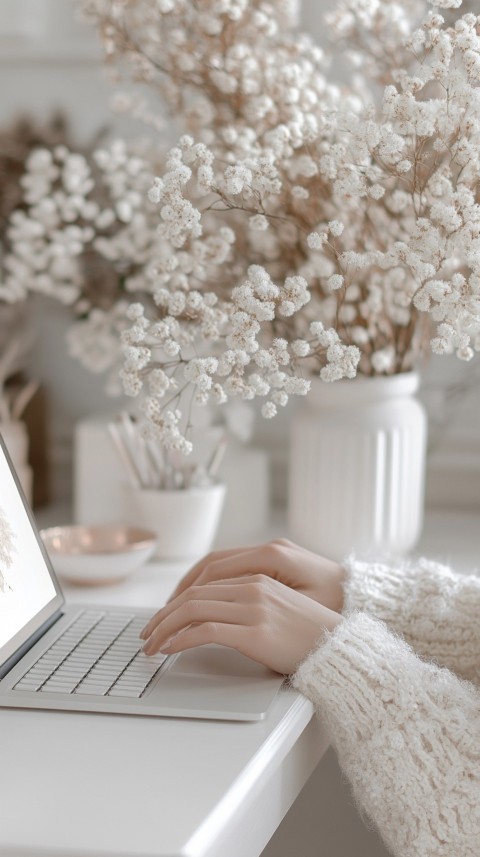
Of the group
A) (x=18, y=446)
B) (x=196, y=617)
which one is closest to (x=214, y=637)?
(x=196, y=617)

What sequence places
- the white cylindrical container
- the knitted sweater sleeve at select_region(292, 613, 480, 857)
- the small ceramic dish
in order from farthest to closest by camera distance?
the white cylindrical container < the small ceramic dish < the knitted sweater sleeve at select_region(292, 613, 480, 857)

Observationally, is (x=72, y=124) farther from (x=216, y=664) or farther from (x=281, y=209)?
(x=216, y=664)

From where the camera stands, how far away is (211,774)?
2.36 feet

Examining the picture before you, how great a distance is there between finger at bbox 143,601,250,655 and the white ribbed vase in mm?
455

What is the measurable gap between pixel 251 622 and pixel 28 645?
0.20 meters

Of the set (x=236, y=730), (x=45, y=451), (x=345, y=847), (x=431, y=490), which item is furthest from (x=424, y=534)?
(x=236, y=730)

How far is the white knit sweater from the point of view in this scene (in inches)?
30.4

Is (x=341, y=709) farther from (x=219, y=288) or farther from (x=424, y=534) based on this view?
(x=424, y=534)

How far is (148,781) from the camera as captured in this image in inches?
28.0

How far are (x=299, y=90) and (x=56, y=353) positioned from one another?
806mm

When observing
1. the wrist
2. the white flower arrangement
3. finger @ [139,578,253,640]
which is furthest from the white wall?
finger @ [139,578,253,640]

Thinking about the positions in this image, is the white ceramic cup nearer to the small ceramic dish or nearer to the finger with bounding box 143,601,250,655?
the small ceramic dish

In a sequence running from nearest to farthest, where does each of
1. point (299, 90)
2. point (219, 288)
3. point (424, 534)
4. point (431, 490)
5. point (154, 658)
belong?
1. point (154, 658)
2. point (299, 90)
3. point (219, 288)
4. point (424, 534)
5. point (431, 490)

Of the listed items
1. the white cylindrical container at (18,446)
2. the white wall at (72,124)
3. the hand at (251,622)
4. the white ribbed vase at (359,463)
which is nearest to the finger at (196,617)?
the hand at (251,622)
